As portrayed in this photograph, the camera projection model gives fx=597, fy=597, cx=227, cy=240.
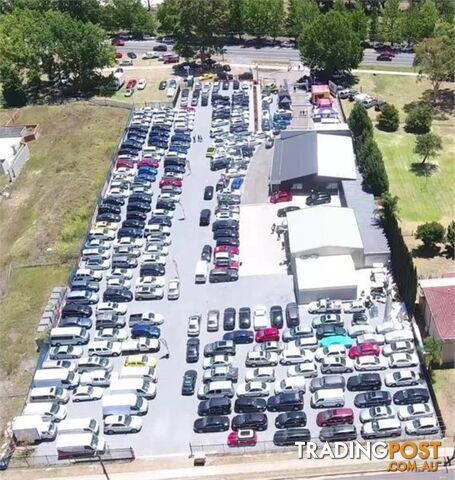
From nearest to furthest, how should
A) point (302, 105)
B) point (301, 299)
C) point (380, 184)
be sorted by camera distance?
point (301, 299) → point (380, 184) → point (302, 105)

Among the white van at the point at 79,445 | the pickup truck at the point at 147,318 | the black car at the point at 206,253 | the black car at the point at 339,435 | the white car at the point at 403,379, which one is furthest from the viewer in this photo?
the black car at the point at 206,253

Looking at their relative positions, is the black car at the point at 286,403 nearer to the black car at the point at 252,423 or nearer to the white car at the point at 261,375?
the black car at the point at 252,423

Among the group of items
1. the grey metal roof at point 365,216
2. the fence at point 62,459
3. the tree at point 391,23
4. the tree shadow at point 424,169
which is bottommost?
the fence at point 62,459

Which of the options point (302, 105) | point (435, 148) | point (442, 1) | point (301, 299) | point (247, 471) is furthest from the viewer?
point (442, 1)

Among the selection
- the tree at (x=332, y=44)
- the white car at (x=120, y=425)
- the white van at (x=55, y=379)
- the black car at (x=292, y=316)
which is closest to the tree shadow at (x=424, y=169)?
the tree at (x=332, y=44)

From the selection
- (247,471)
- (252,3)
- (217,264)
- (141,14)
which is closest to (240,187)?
(217,264)

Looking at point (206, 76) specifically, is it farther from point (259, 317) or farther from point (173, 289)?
point (259, 317)

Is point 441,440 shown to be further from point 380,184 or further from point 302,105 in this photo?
point 302,105
